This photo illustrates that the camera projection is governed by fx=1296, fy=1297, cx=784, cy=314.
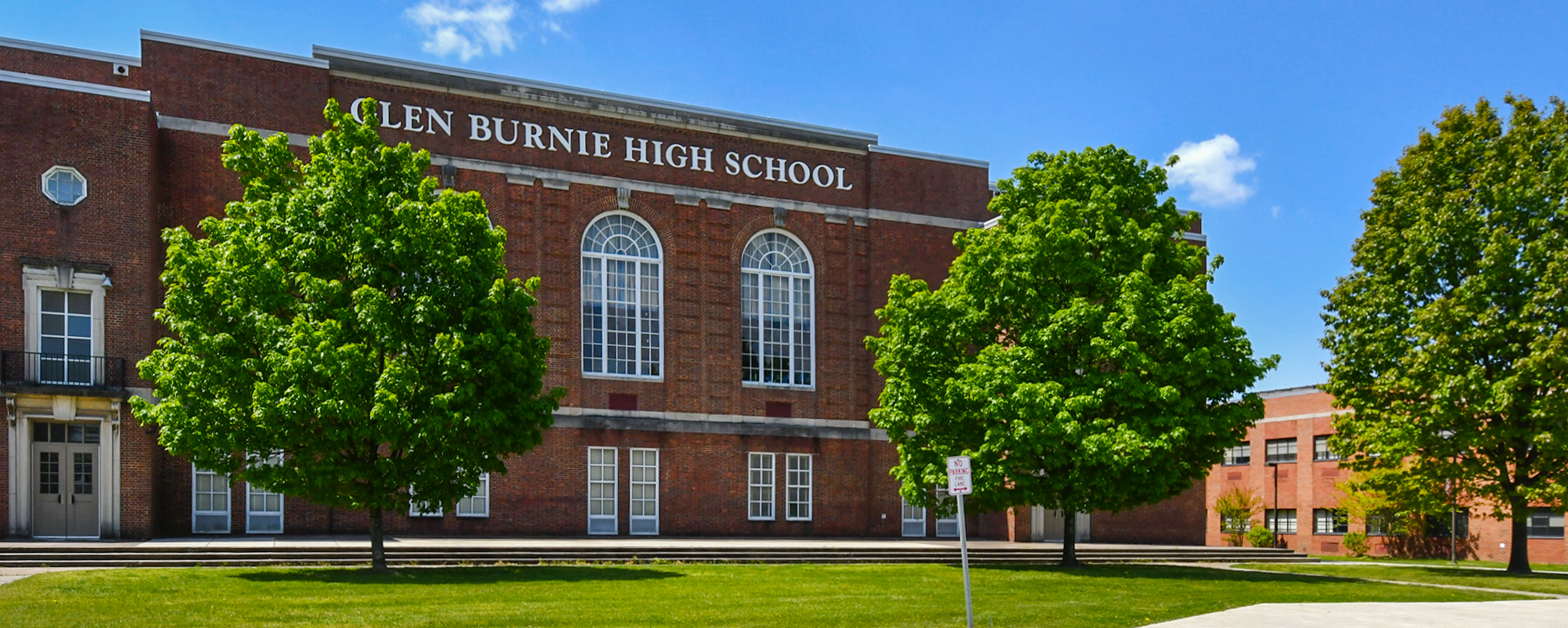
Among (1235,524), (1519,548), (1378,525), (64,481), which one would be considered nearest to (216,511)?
(64,481)

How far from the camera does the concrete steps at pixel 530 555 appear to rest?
24.5 m

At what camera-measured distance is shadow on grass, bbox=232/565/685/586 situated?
21.7 meters

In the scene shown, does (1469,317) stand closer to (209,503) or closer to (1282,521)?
(209,503)

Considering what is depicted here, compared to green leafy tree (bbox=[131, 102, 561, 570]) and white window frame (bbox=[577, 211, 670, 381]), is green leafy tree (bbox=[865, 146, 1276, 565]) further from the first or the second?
green leafy tree (bbox=[131, 102, 561, 570])

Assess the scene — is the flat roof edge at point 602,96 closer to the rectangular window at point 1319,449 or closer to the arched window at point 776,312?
the arched window at point 776,312

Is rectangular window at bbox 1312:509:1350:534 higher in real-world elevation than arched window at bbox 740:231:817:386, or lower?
lower

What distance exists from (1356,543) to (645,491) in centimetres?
3177

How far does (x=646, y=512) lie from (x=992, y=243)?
43.4 feet

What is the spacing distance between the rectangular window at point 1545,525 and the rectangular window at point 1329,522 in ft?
24.1

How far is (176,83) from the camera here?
1228 inches

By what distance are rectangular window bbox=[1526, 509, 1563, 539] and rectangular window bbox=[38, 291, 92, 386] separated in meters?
47.1

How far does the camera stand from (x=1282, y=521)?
5884 centimetres

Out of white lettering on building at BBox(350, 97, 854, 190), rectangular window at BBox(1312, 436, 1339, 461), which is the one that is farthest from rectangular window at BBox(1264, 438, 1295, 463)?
white lettering on building at BBox(350, 97, 854, 190)

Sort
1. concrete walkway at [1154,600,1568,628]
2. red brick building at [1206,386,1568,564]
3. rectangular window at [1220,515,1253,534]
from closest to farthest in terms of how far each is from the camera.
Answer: concrete walkway at [1154,600,1568,628]
red brick building at [1206,386,1568,564]
rectangular window at [1220,515,1253,534]
